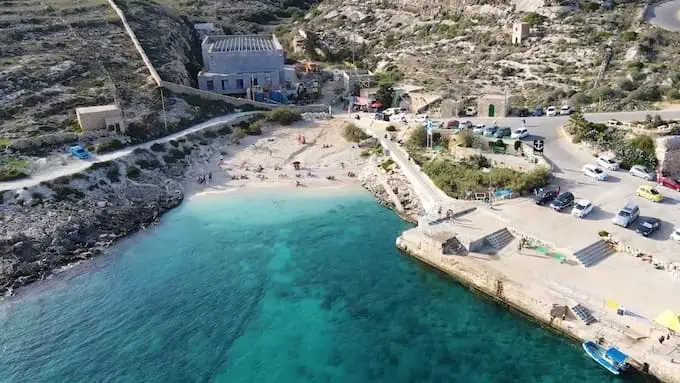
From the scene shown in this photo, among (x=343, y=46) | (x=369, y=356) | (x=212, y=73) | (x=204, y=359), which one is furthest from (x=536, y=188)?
(x=343, y=46)

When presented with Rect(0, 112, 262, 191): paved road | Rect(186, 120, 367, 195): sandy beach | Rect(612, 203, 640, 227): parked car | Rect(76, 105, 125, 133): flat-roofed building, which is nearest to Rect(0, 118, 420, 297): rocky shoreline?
Rect(0, 112, 262, 191): paved road

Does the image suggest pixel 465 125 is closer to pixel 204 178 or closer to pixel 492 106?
pixel 492 106

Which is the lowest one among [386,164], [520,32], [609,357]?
[609,357]

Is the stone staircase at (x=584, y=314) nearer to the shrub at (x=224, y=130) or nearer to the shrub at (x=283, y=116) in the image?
the shrub at (x=283, y=116)

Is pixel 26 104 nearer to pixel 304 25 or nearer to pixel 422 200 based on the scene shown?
pixel 422 200

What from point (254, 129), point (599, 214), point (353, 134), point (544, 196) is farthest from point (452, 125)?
point (254, 129)
